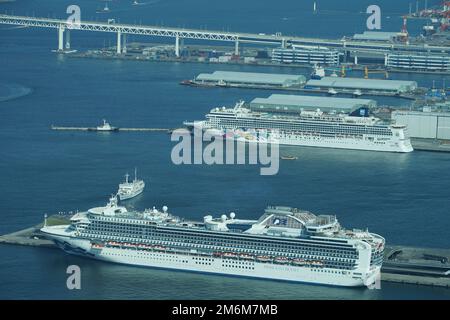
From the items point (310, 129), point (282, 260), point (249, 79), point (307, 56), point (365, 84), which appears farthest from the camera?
point (307, 56)

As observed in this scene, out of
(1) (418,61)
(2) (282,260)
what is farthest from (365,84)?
(2) (282,260)

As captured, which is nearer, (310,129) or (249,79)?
(310,129)

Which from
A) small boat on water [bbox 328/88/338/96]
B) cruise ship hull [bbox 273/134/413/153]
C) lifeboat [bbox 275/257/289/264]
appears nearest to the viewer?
lifeboat [bbox 275/257/289/264]

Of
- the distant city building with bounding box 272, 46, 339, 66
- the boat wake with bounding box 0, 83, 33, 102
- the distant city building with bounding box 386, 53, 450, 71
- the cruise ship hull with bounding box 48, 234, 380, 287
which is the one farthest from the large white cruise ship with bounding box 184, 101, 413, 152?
the distant city building with bounding box 272, 46, 339, 66

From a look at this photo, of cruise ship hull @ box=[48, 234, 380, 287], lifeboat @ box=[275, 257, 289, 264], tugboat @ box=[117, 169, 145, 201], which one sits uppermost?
tugboat @ box=[117, 169, 145, 201]

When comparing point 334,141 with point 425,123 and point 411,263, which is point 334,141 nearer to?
point 425,123

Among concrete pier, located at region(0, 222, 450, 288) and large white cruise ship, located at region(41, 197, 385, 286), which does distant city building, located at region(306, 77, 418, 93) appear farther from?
large white cruise ship, located at region(41, 197, 385, 286)

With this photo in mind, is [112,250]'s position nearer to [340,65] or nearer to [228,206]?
[228,206]
